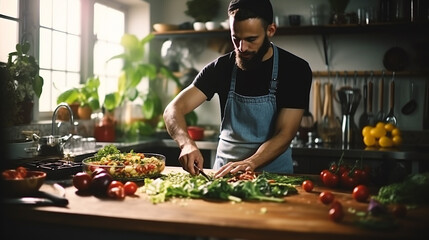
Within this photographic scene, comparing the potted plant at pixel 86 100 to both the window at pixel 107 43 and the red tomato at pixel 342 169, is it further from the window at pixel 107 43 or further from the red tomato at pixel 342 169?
the red tomato at pixel 342 169

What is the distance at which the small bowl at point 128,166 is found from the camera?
88.7 inches

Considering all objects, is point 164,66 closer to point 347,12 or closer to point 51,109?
point 51,109

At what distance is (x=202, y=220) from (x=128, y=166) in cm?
78

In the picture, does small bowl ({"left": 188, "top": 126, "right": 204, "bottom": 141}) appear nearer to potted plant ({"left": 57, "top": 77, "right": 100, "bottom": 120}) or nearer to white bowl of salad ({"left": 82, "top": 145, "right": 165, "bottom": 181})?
potted plant ({"left": 57, "top": 77, "right": 100, "bottom": 120})

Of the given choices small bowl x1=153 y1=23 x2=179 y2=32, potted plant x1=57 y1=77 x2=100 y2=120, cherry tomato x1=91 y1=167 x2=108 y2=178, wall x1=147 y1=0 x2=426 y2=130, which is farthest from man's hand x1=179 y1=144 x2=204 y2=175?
small bowl x1=153 y1=23 x2=179 y2=32

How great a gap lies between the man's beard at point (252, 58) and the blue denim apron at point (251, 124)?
0.11 metres

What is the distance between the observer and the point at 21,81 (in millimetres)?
3354

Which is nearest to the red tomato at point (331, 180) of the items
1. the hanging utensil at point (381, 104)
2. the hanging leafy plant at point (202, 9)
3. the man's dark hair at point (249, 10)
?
the man's dark hair at point (249, 10)

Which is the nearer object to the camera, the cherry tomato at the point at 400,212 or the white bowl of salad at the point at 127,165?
the cherry tomato at the point at 400,212

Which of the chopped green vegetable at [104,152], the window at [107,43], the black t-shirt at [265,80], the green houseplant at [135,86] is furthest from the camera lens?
the window at [107,43]

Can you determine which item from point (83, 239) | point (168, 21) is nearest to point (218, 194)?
point (83, 239)

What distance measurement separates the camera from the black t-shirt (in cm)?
283

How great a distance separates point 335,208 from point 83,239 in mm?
892

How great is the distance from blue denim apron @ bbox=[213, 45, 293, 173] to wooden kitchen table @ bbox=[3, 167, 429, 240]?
3.15 feet
